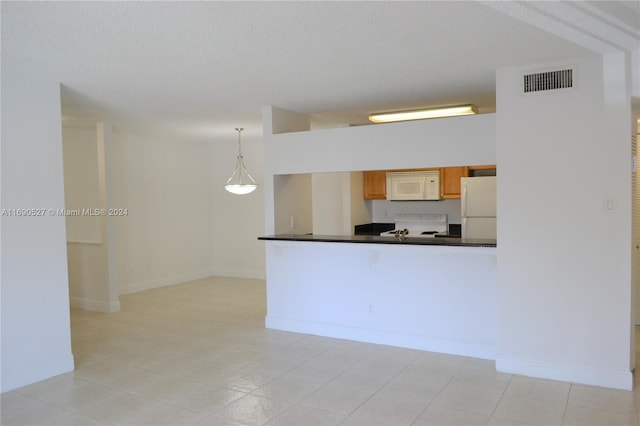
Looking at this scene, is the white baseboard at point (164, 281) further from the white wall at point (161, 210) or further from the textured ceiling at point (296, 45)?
the textured ceiling at point (296, 45)

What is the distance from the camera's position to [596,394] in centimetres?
343

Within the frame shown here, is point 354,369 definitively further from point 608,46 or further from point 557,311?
point 608,46

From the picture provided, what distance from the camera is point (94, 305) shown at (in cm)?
639

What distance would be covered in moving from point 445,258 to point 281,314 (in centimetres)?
194

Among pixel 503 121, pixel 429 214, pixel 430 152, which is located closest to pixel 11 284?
pixel 430 152

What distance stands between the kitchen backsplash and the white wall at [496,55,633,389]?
3088 mm

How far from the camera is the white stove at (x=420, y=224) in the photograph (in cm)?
696

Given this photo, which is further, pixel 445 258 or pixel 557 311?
pixel 445 258

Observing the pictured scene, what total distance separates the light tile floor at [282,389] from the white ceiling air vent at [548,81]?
2.24 meters

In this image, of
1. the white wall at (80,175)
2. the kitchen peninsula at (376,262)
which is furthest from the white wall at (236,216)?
the kitchen peninsula at (376,262)

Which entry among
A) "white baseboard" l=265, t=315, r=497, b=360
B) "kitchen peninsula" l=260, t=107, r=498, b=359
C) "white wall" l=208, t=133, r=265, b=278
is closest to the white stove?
"kitchen peninsula" l=260, t=107, r=498, b=359

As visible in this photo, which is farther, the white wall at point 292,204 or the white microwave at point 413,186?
the white microwave at point 413,186

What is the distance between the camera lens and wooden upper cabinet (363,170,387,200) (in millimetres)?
7098

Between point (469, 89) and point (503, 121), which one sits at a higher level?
point (469, 89)
